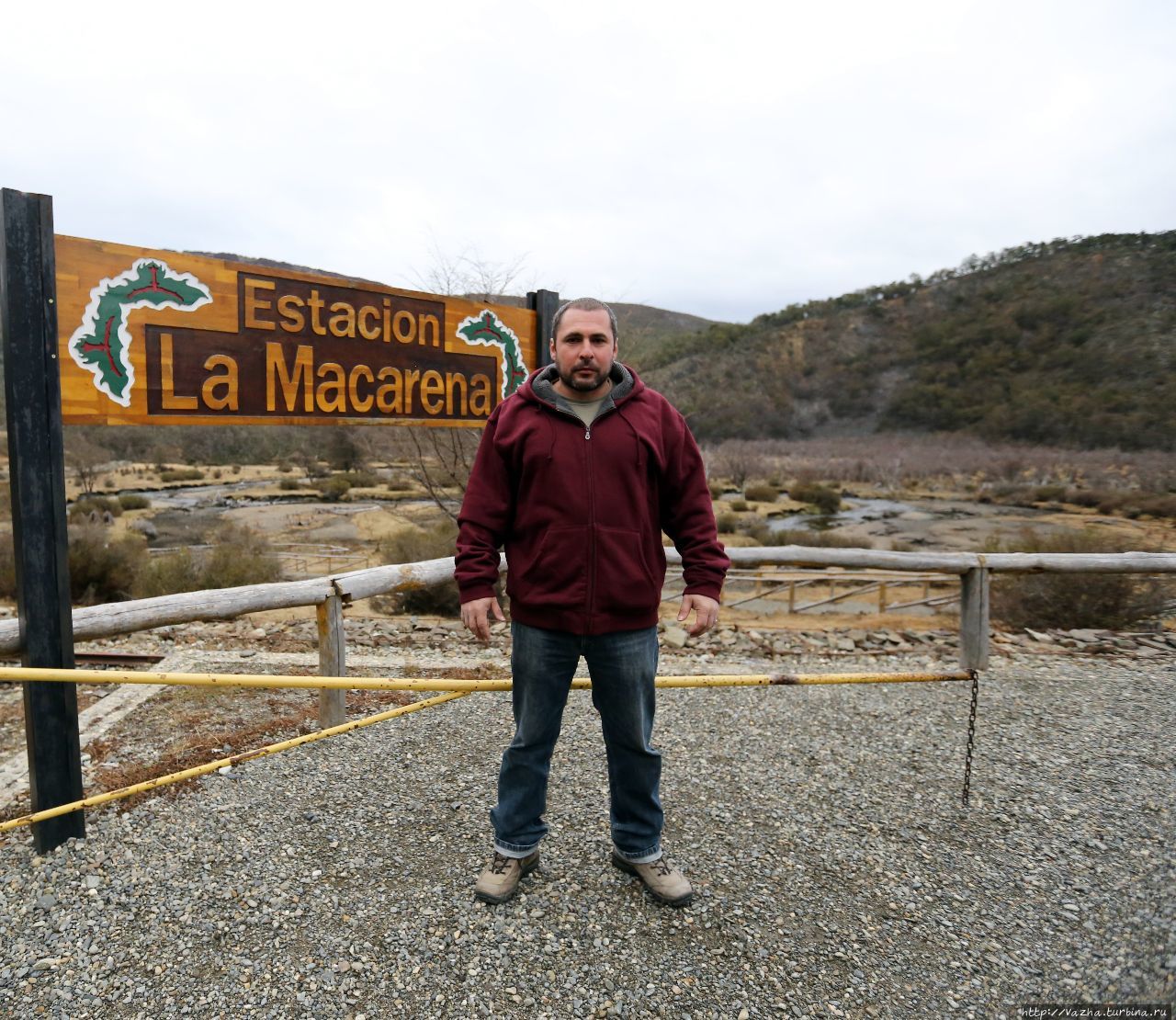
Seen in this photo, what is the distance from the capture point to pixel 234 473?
119 feet

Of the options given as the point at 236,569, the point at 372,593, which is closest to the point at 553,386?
the point at 372,593

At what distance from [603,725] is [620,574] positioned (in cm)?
52

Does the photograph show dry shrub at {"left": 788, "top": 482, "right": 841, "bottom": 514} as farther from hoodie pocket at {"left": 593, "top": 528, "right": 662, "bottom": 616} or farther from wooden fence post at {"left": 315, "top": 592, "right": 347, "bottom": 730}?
hoodie pocket at {"left": 593, "top": 528, "right": 662, "bottom": 616}

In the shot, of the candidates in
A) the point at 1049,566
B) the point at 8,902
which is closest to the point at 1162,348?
the point at 1049,566

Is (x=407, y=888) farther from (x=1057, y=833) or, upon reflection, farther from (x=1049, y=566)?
(x=1049, y=566)

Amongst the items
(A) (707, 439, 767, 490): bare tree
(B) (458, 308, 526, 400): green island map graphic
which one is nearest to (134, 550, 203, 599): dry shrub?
(B) (458, 308, 526, 400): green island map graphic

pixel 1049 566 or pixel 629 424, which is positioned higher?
pixel 629 424

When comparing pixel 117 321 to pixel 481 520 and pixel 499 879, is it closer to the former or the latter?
pixel 481 520

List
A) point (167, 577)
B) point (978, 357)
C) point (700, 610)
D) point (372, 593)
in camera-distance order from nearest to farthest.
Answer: point (700, 610)
point (372, 593)
point (167, 577)
point (978, 357)

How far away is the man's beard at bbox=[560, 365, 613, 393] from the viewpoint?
84.3 inches

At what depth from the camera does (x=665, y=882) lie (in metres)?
2.31

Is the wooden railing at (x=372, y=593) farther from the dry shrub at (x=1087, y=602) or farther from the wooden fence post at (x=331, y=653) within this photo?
the dry shrub at (x=1087, y=602)

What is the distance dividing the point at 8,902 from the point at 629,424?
2.43 meters

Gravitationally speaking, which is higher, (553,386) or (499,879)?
(553,386)
